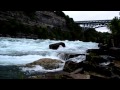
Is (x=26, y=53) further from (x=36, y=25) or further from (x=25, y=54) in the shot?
(x=36, y=25)

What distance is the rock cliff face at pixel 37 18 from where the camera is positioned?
199ft

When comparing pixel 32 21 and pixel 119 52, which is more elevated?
pixel 32 21

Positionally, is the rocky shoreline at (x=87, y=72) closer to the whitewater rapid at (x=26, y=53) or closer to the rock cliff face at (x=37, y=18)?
the whitewater rapid at (x=26, y=53)

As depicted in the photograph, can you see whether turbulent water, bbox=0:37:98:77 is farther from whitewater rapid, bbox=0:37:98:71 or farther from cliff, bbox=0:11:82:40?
cliff, bbox=0:11:82:40

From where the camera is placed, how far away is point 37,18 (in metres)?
73.6

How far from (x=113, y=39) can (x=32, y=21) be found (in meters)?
48.7

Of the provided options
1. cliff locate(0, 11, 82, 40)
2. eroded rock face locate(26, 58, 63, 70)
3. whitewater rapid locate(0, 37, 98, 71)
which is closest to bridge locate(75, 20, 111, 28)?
cliff locate(0, 11, 82, 40)

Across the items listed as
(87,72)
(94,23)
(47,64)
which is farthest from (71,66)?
(94,23)

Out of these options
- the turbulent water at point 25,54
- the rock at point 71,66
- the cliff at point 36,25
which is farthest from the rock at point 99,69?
the cliff at point 36,25
